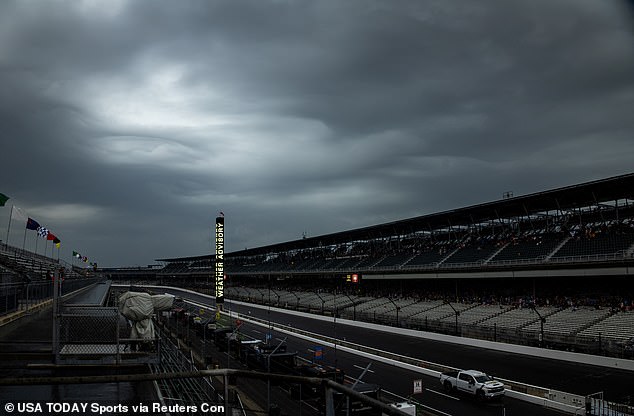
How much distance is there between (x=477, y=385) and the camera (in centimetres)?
2423

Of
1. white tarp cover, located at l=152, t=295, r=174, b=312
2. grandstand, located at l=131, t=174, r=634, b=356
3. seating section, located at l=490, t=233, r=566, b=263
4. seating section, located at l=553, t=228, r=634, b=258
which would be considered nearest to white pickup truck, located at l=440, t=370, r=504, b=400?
grandstand, located at l=131, t=174, r=634, b=356

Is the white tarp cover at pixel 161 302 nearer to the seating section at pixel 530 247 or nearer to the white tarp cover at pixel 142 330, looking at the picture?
the white tarp cover at pixel 142 330

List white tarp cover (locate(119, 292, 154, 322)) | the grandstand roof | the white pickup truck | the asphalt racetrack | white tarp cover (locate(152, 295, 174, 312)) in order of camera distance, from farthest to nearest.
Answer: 1. the grandstand roof
2. the white pickup truck
3. the asphalt racetrack
4. white tarp cover (locate(152, 295, 174, 312))
5. white tarp cover (locate(119, 292, 154, 322))

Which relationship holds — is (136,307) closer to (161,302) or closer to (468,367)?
(161,302)

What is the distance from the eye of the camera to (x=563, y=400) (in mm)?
22797

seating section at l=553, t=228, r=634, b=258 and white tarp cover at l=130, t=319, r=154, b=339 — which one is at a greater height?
seating section at l=553, t=228, r=634, b=258

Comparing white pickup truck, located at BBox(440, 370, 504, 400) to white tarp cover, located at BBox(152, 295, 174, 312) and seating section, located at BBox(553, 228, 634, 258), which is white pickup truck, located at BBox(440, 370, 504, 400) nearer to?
white tarp cover, located at BBox(152, 295, 174, 312)

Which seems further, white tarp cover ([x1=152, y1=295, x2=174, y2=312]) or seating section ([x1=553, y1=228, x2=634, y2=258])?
seating section ([x1=553, y1=228, x2=634, y2=258])

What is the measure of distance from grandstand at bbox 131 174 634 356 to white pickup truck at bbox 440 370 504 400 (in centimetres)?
1236

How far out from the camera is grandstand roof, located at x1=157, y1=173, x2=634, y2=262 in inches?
1830

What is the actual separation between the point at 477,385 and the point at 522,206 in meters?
38.0

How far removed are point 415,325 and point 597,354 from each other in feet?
60.9

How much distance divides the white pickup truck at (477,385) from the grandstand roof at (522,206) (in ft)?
92.0

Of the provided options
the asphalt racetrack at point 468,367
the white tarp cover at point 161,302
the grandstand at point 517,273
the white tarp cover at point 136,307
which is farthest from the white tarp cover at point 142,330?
the grandstand at point 517,273
